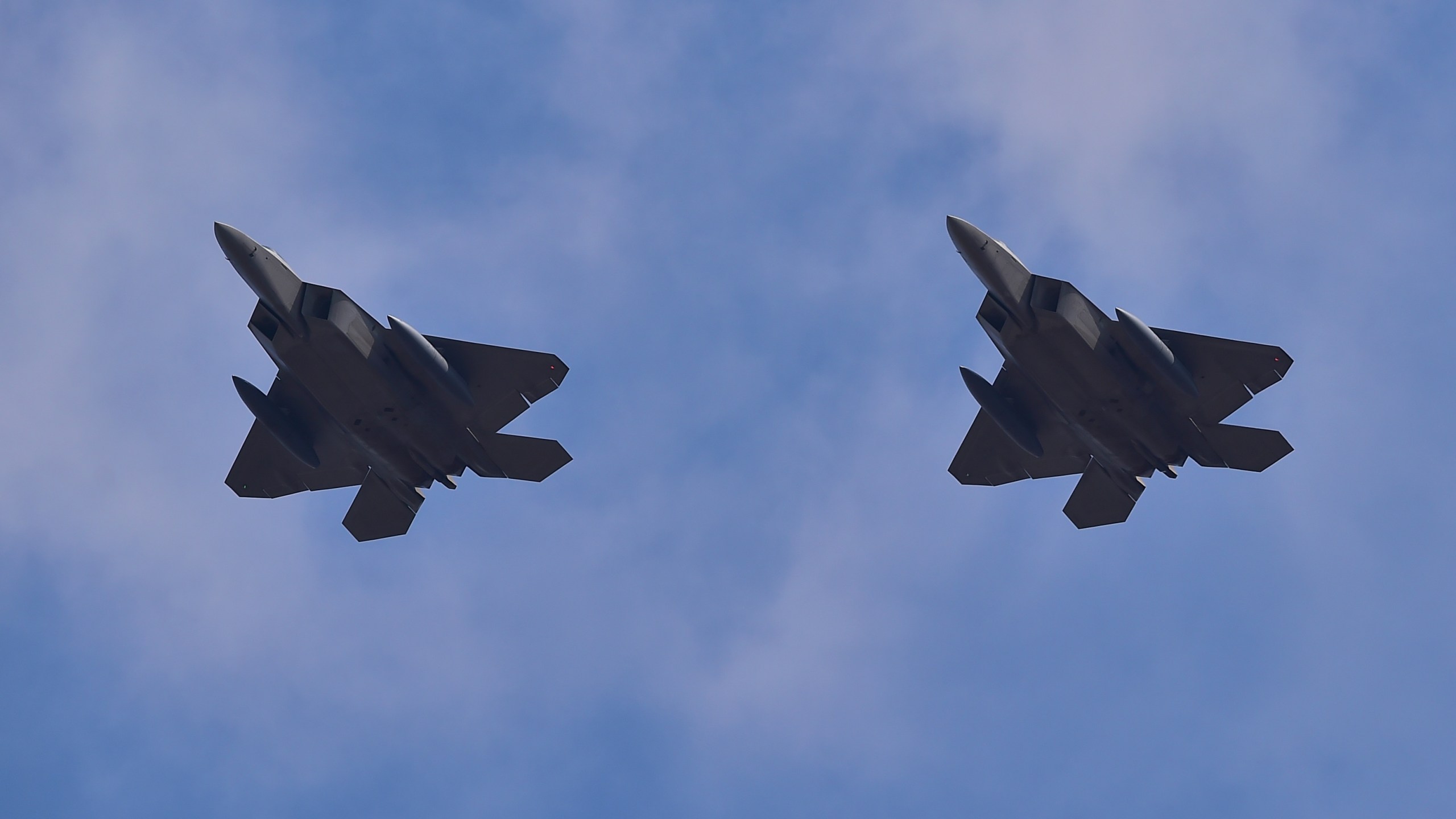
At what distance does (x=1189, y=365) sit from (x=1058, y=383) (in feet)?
11.6

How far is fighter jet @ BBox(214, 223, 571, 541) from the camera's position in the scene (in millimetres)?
41062

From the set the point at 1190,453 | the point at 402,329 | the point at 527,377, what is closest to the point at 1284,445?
the point at 1190,453

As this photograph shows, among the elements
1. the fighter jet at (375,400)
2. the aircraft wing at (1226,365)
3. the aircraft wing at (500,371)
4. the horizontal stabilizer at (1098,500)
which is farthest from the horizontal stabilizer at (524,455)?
the aircraft wing at (1226,365)

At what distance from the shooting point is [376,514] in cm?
4584

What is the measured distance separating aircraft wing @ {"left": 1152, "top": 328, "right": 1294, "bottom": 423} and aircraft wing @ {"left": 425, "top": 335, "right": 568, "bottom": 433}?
15946 millimetres

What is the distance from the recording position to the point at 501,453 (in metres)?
43.8

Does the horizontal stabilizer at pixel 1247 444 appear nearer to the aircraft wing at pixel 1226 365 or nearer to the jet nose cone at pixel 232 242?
the aircraft wing at pixel 1226 365

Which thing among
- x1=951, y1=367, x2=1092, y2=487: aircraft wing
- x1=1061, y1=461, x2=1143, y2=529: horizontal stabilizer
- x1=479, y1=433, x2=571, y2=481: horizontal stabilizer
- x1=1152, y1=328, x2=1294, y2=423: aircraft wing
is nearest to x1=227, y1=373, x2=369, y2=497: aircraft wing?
x1=479, y1=433, x2=571, y2=481: horizontal stabilizer

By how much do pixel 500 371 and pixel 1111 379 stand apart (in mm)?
16012

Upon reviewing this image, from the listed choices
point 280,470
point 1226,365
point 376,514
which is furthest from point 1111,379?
point 280,470

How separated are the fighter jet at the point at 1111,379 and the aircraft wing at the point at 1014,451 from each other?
0.22ft

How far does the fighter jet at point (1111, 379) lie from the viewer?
136 ft

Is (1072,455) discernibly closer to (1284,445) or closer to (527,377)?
(1284,445)

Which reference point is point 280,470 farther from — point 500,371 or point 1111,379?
point 1111,379
